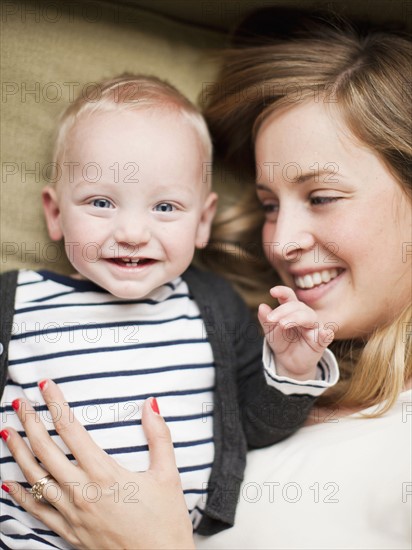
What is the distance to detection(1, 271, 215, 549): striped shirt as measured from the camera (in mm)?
1274

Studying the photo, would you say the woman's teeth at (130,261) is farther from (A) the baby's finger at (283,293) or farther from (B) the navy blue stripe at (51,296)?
(A) the baby's finger at (283,293)

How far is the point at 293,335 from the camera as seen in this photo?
1307 millimetres

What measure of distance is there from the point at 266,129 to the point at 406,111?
297 mm

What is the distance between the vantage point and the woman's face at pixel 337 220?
4.30ft

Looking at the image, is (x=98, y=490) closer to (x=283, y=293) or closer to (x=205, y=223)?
(x=283, y=293)

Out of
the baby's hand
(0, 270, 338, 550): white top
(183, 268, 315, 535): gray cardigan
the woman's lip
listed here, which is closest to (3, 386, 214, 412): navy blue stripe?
(0, 270, 338, 550): white top

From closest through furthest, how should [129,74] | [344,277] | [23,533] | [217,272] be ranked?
[23,533]
[344,277]
[129,74]
[217,272]

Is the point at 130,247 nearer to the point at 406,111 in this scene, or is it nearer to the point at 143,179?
the point at 143,179

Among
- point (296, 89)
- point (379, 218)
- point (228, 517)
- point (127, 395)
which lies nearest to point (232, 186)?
point (296, 89)

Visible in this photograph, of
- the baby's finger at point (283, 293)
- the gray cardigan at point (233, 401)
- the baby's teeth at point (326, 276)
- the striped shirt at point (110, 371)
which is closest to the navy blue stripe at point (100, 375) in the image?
the striped shirt at point (110, 371)

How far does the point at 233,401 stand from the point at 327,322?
27cm

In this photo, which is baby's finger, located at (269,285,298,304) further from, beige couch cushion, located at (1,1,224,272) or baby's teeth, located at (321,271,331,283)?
beige couch cushion, located at (1,1,224,272)

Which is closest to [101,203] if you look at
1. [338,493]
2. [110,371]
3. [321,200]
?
[110,371]

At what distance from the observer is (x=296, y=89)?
1.40 metres
